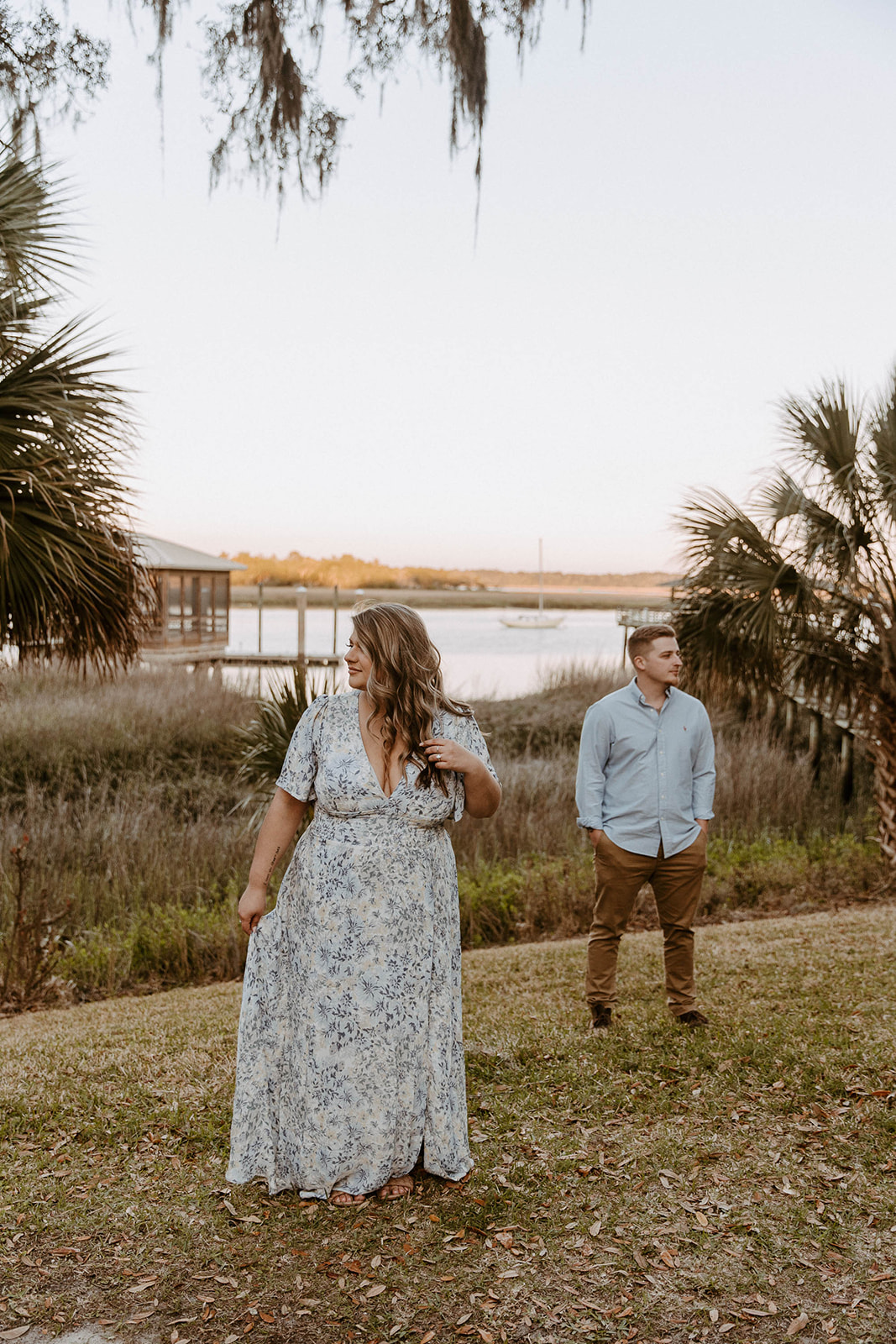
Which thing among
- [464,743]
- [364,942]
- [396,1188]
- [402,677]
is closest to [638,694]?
[464,743]

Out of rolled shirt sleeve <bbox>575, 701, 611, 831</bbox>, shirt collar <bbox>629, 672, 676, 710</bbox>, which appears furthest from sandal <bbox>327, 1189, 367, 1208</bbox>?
shirt collar <bbox>629, 672, 676, 710</bbox>

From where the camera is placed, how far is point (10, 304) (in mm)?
7551

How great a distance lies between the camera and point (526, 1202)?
3.49 m

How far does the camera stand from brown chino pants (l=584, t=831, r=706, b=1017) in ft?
16.1

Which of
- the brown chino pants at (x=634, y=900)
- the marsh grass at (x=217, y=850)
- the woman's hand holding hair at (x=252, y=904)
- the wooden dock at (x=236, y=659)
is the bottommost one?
the marsh grass at (x=217, y=850)

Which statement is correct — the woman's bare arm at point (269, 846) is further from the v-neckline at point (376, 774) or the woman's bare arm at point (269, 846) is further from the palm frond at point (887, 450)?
the palm frond at point (887, 450)

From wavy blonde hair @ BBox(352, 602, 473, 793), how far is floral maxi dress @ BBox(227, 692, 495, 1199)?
6 centimetres

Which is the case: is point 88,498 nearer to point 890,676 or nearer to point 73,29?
point 73,29

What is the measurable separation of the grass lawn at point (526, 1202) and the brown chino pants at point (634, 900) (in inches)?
10.8

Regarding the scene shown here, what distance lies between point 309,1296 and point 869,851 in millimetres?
8516

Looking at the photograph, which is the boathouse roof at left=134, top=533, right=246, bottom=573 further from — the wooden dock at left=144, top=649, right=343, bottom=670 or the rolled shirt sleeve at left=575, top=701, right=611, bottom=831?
the rolled shirt sleeve at left=575, top=701, right=611, bottom=831

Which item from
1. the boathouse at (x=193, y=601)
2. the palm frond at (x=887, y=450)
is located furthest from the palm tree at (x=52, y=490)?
the boathouse at (x=193, y=601)

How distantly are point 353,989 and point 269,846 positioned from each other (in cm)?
51

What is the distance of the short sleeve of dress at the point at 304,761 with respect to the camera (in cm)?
335
